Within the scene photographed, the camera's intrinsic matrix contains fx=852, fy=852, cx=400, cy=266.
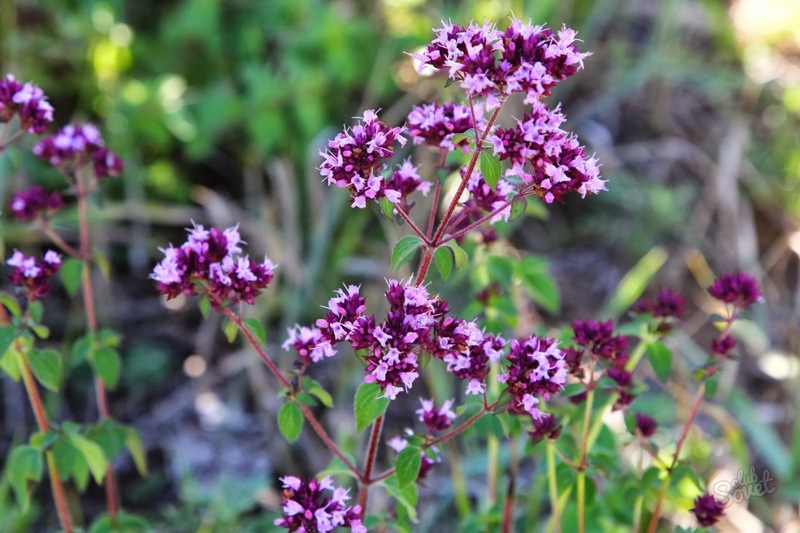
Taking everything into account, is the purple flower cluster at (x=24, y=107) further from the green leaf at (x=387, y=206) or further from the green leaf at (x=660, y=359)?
the green leaf at (x=660, y=359)

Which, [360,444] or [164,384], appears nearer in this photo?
[360,444]

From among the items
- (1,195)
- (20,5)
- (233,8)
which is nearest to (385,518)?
(1,195)

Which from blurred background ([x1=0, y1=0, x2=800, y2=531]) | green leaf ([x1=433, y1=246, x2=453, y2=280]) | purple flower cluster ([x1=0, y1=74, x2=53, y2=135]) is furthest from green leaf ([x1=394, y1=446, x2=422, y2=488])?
blurred background ([x1=0, y1=0, x2=800, y2=531])

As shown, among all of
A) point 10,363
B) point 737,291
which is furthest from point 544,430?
point 10,363

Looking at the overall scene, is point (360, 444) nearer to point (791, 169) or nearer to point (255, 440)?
point (255, 440)

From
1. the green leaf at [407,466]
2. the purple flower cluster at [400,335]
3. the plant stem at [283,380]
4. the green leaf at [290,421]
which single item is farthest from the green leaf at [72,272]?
the green leaf at [407,466]

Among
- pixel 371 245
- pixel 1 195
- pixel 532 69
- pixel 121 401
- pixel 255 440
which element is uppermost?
pixel 1 195

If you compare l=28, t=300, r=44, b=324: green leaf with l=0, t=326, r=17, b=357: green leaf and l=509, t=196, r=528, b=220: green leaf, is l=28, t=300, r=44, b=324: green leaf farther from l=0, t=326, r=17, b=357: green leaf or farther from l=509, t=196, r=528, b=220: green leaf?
l=509, t=196, r=528, b=220: green leaf

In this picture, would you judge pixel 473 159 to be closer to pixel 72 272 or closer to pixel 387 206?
pixel 387 206
